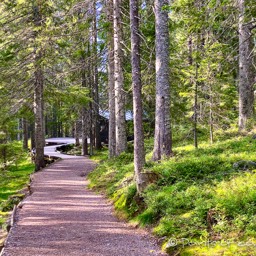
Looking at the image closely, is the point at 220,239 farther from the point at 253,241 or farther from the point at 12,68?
the point at 12,68

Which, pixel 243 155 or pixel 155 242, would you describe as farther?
pixel 243 155

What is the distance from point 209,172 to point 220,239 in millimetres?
2802

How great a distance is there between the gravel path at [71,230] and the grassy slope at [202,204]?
475 millimetres

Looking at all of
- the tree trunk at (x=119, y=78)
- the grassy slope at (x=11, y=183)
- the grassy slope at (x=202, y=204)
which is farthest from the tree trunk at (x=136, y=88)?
the tree trunk at (x=119, y=78)

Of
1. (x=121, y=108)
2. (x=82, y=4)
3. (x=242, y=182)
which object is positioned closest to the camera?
(x=242, y=182)

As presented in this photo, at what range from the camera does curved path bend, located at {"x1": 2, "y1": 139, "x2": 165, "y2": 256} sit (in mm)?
5812

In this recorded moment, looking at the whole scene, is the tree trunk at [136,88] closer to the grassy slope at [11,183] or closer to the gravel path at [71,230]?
the gravel path at [71,230]

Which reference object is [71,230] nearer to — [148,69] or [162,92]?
[162,92]

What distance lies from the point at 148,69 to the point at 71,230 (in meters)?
5.61

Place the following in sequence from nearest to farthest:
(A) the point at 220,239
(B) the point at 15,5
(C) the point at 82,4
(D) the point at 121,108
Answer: (A) the point at 220,239 → (C) the point at 82,4 → (D) the point at 121,108 → (B) the point at 15,5

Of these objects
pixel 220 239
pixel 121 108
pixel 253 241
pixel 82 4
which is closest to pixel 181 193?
pixel 220 239

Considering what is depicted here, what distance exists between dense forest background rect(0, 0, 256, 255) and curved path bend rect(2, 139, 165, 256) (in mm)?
667

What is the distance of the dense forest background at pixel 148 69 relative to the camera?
8141 millimetres

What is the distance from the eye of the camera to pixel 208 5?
7.12m
